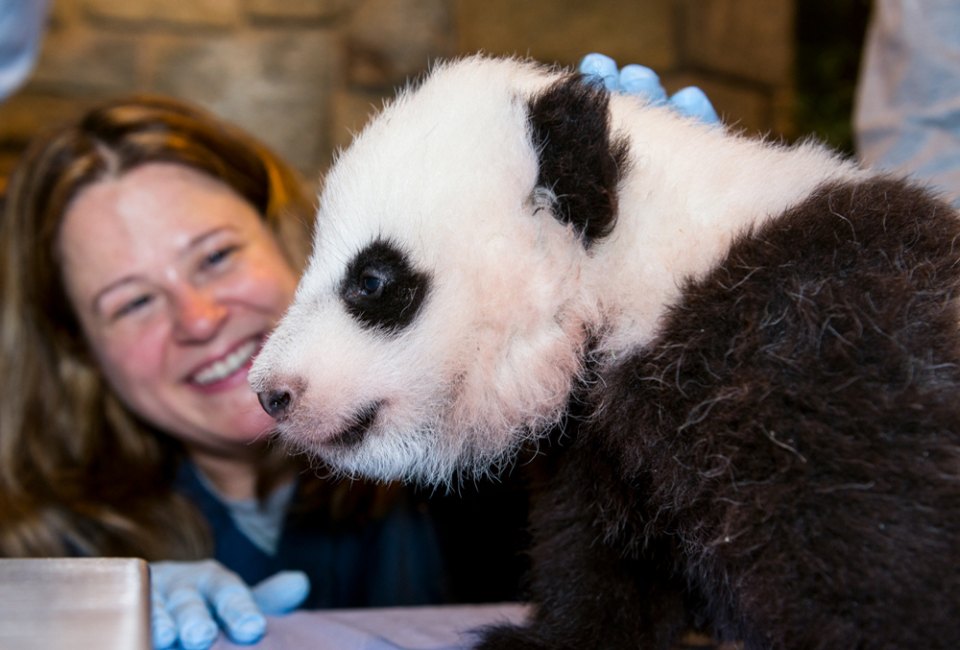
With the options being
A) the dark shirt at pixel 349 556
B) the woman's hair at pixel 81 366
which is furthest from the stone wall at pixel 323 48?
the dark shirt at pixel 349 556

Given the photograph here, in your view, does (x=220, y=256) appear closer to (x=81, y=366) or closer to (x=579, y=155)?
(x=81, y=366)

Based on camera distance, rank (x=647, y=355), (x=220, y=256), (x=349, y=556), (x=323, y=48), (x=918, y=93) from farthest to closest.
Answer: (x=323, y=48), (x=349, y=556), (x=220, y=256), (x=918, y=93), (x=647, y=355)

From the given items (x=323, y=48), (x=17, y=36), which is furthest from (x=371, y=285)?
(x=323, y=48)

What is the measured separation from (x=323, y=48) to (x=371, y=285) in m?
2.40

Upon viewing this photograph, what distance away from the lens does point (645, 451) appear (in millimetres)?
935

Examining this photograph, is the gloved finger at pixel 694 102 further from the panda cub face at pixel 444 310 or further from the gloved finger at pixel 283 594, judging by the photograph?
the gloved finger at pixel 283 594

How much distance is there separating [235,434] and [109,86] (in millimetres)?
1881

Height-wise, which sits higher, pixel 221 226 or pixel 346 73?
pixel 346 73

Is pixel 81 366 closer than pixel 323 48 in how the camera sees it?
Yes

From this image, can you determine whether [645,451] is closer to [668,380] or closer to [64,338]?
[668,380]

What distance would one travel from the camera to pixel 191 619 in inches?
48.3

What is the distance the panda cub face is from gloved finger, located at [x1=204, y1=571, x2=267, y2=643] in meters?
0.29

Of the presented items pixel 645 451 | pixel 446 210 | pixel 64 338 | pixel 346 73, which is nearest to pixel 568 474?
pixel 645 451

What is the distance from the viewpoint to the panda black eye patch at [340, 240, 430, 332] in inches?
41.2
